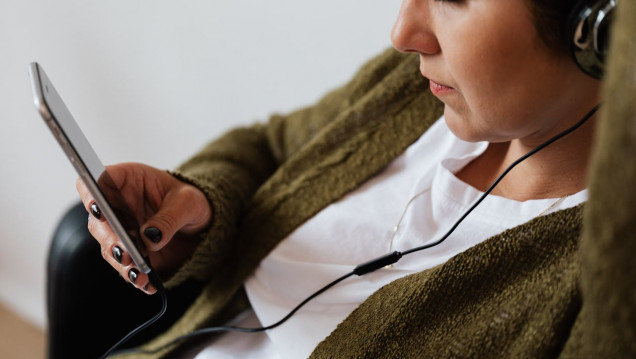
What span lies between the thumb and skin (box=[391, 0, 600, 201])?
0.35 m

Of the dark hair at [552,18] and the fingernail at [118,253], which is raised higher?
the dark hair at [552,18]

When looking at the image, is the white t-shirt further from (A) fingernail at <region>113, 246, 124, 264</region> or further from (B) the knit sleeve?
(A) fingernail at <region>113, 246, 124, 264</region>

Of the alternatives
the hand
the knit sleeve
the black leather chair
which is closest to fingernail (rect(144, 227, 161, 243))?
the hand

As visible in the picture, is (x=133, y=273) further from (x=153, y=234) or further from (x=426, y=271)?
(x=426, y=271)

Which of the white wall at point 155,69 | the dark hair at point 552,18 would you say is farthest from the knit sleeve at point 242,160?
the dark hair at point 552,18

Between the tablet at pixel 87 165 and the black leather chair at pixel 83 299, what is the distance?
0.22m

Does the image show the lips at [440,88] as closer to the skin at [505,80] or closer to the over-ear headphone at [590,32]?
the skin at [505,80]

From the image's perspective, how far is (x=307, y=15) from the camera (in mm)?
1203

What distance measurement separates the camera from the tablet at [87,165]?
573 mm

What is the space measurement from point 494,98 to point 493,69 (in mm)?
31

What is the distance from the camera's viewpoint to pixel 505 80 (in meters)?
0.56

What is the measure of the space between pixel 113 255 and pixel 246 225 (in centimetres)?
26

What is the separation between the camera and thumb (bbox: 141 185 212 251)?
72 centimetres

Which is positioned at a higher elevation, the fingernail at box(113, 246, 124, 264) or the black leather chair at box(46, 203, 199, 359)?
the fingernail at box(113, 246, 124, 264)
